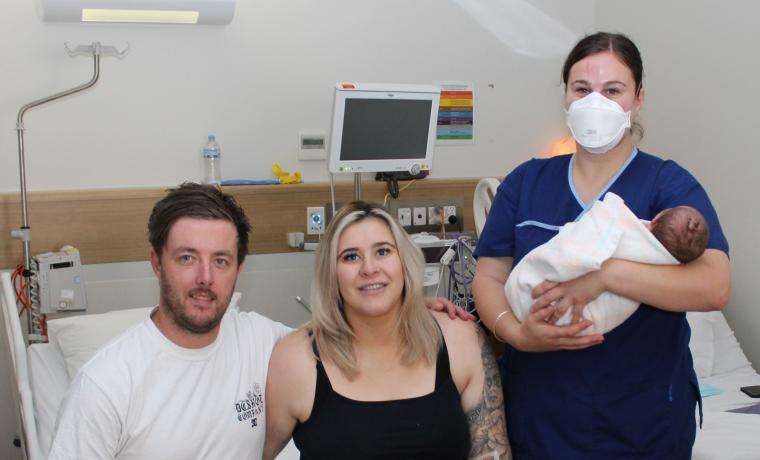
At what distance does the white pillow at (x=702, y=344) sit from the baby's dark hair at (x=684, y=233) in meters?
1.87

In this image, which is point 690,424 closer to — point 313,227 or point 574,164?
point 574,164

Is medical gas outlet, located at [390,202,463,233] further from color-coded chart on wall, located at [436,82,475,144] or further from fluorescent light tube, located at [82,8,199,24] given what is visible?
fluorescent light tube, located at [82,8,199,24]

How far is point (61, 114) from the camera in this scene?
323 cm

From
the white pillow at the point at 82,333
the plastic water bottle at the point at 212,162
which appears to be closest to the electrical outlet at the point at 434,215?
the plastic water bottle at the point at 212,162

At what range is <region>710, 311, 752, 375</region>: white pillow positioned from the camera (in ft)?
10.3

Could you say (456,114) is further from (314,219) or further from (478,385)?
(478,385)

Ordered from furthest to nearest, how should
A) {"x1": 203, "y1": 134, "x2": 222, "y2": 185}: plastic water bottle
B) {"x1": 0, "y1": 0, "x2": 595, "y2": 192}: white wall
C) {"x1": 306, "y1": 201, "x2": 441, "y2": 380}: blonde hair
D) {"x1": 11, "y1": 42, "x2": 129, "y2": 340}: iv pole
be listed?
1. {"x1": 203, "y1": 134, "x2": 222, "y2": 185}: plastic water bottle
2. {"x1": 0, "y1": 0, "x2": 595, "y2": 192}: white wall
3. {"x1": 11, "y1": 42, "x2": 129, "y2": 340}: iv pole
4. {"x1": 306, "y1": 201, "x2": 441, "y2": 380}: blonde hair

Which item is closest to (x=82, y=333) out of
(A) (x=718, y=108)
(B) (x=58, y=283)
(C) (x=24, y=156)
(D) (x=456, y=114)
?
(B) (x=58, y=283)

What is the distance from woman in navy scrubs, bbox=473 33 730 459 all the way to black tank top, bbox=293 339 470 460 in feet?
0.48

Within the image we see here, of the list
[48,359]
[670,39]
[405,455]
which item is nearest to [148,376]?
[405,455]

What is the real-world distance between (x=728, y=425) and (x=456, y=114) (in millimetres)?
1978

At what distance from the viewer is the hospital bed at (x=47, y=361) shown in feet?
7.51

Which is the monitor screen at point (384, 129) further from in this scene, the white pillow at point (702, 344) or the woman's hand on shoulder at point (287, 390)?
the woman's hand on shoulder at point (287, 390)

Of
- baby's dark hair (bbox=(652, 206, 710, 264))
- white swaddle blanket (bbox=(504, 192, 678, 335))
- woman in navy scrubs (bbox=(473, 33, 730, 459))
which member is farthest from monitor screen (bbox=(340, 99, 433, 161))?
baby's dark hair (bbox=(652, 206, 710, 264))
